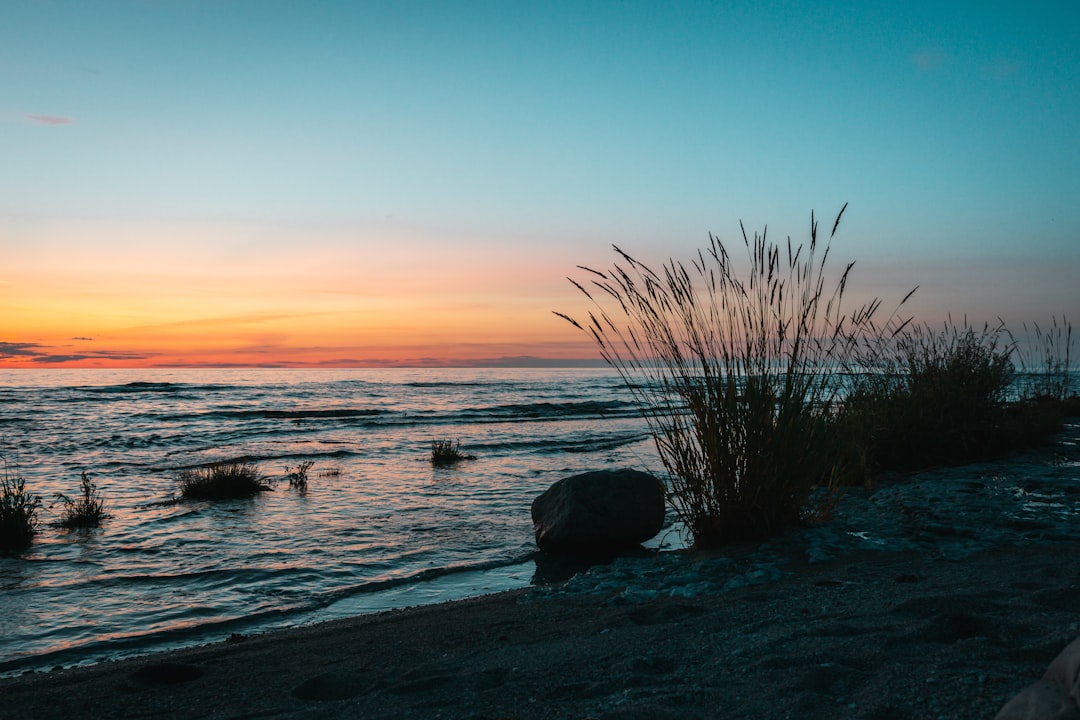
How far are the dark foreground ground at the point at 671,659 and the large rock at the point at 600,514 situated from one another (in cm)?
232

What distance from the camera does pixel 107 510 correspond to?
31.9 feet

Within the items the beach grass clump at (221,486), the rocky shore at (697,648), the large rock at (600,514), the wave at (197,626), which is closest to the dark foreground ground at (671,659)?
the rocky shore at (697,648)

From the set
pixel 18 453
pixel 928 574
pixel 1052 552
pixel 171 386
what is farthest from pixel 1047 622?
pixel 171 386

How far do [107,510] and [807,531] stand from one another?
370 inches

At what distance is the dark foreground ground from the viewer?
2443mm

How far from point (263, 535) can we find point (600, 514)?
4.17 metres

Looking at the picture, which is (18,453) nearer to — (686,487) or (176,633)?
(176,633)

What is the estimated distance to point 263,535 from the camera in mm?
8172

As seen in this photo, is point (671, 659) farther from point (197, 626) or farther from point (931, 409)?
point (931, 409)

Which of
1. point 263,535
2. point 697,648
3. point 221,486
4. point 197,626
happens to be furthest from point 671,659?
point 221,486

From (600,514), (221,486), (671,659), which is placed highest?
(671,659)

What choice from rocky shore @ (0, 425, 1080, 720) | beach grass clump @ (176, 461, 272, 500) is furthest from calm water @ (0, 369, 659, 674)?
rocky shore @ (0, 425, 1080, 720)

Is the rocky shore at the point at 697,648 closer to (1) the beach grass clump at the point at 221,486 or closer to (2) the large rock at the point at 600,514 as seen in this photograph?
(2) the large rock at the point at 600,514

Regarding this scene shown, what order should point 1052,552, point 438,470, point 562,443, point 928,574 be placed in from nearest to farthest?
point 928,574 → point 1052,552 → point 438,470 → point 562,443
